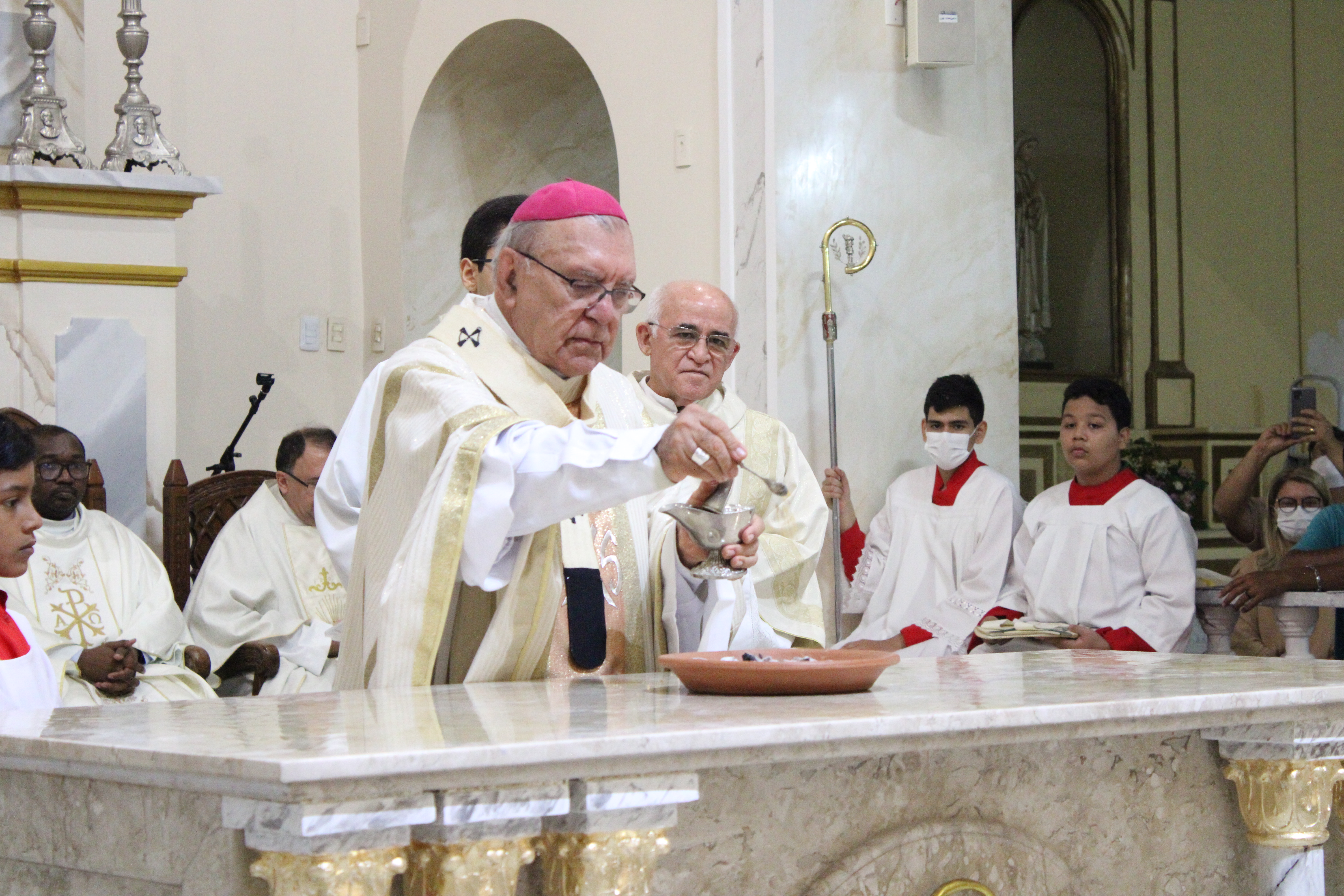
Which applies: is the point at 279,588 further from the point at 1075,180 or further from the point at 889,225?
the point at 1075,180

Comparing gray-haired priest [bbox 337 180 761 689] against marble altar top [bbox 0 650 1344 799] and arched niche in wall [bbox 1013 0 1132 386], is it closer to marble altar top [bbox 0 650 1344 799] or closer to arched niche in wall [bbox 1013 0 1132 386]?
marble altar top [bbox 0 650 1344 799]

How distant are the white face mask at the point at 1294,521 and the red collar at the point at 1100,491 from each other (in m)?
0.54

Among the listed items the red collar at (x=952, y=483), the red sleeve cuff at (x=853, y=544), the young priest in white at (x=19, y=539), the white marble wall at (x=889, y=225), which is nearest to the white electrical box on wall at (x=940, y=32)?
the white marble wall at (x=889, y=225)

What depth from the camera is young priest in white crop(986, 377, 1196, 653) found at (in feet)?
18.0

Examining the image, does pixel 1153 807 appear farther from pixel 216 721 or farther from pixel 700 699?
pixel 216 721

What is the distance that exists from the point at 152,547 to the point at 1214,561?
6.13 metres

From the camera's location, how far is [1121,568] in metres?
5.62

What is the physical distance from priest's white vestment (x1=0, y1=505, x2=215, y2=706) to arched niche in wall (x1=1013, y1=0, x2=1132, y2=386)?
5.68 meters

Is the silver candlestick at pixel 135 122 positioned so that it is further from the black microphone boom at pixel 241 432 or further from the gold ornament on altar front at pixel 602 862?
the gold ornament on altar front at pixel 602 862

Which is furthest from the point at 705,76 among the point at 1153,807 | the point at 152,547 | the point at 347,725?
the point at 347,725

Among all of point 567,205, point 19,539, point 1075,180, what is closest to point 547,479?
point 567,205

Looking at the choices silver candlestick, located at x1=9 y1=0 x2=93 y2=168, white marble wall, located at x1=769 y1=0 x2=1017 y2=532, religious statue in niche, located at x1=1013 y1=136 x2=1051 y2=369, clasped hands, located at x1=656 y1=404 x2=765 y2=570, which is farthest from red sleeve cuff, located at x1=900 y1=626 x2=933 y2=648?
religious statue in niche, located at x1=1013 y1=136 x2=1051 y2=369

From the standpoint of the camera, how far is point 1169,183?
985cm

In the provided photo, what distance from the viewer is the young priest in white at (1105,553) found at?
216 inches
